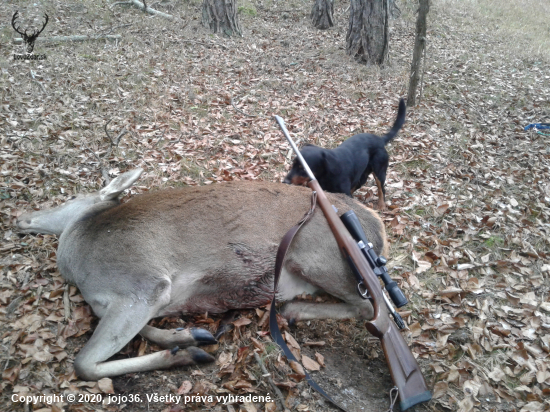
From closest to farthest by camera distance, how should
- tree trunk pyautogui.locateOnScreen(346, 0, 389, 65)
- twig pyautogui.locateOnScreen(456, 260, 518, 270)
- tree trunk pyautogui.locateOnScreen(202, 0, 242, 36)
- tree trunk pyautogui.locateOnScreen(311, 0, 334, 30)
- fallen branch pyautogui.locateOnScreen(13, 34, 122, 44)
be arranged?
twig pyautogui.locateOnScreen(456, 260, 518, 270) → fallen branch pyautogui.locateOnScreen(13, 34, 122, 44) → tree trunk pyautogui.locateOnScreen(346, 0, 389, 65) → tree trunk pyautogui.locateOnScreen(202, 0, 242, 36) → tree trunk pyautogui.locateOnScreen(311, 0, 334, 30)

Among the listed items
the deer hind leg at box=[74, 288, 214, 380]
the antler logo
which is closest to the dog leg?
the deer hind leg at box=[74, 288, 214, 380]

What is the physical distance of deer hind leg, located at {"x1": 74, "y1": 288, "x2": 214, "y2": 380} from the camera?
319 centimetres

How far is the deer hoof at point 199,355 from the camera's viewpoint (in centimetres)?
339

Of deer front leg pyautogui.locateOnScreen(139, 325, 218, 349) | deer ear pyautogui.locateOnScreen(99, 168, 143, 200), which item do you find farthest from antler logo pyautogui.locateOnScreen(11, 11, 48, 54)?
deer front leg pyautogui.locateOnScreen(139, 325, 218, 349)

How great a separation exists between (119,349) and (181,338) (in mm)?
501

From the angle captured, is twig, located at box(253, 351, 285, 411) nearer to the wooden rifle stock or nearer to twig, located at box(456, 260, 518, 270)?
the wooden rifle stock

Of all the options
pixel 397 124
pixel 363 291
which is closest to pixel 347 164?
pixel 397 124

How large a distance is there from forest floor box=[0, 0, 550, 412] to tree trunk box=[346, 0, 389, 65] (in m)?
0.45

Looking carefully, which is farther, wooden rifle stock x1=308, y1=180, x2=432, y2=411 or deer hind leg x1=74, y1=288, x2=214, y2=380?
deer hind leg x1=74, y1=288, x2=214, y2=380

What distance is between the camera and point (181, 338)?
3506 mm

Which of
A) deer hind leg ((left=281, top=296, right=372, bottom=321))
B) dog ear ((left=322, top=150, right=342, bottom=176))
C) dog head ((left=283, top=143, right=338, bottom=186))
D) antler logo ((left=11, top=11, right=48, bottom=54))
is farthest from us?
antler logo ((left=11, top=11, right=48, bottom=54))

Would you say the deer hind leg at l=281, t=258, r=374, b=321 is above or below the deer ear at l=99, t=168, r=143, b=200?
below

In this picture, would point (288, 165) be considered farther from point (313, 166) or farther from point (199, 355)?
point (199, 355)

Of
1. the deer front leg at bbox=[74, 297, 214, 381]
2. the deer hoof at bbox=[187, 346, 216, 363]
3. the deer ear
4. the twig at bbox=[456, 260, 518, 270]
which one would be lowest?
the twig at bbox=[456, 260, 518, 270]
